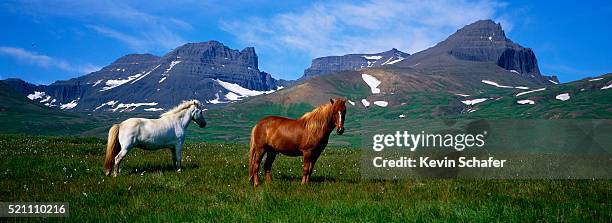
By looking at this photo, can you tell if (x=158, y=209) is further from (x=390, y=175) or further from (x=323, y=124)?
(x=390, y=175)

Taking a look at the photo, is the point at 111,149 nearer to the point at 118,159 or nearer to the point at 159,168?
the point at 118,159

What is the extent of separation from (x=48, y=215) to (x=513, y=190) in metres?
10.8

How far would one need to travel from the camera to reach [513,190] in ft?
39.6

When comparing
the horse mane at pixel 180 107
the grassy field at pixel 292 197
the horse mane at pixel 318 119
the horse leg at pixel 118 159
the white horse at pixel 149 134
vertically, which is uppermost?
the horse mane at pixel 180 107

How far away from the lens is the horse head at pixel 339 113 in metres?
12.3

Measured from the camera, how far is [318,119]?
514 inches

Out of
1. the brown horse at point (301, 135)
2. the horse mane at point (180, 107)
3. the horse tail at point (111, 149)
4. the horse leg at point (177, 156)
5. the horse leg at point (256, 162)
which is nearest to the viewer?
the brown horse at point (301, 135)

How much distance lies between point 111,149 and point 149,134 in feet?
4.35

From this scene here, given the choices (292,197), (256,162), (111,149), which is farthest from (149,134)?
(292,197)

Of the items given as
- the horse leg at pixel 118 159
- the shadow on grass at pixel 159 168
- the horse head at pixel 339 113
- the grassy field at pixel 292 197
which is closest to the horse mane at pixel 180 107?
the shadow on grass at pixel 159 168

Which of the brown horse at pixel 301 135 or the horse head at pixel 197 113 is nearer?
the brown horse at pixel 301 135

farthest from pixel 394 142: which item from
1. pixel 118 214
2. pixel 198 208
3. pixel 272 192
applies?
pixel 118 214

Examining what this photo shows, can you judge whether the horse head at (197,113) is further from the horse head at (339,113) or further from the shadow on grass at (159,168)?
the horse head at (339,113)

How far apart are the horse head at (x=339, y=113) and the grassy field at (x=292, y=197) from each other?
1.59 meters
